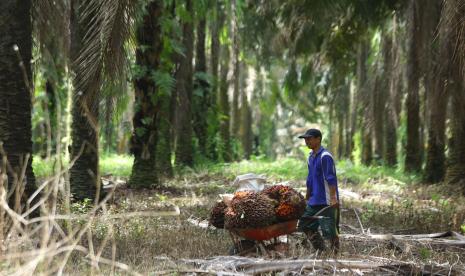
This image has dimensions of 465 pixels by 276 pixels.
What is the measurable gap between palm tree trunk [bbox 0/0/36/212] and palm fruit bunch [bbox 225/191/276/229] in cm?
241

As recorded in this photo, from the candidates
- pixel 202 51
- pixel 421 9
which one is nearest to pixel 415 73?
pixel 421 9

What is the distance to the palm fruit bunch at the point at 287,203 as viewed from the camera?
6.52m

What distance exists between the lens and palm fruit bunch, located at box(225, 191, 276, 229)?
6395 millimetres

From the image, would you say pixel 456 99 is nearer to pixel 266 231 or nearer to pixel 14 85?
pixel 266 231

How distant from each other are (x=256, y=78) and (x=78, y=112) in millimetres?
18471

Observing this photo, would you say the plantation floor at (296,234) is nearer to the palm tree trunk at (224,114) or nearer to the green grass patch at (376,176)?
the green grass patch at (376,176)

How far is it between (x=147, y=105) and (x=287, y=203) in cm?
730

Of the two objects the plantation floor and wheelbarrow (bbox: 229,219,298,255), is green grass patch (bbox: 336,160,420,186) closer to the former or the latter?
the plantation floor

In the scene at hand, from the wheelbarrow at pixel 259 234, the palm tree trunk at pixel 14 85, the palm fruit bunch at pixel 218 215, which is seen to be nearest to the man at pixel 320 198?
the wheelbarrow at pixel 259 234

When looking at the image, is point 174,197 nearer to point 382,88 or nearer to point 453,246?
point 453,246

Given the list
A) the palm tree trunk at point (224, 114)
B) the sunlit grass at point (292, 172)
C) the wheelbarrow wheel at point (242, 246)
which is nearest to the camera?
the wheelbarrow wheel at point (242, 246)

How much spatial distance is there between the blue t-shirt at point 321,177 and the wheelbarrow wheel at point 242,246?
879 mm

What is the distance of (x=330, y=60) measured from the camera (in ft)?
58.6

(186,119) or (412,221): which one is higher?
(186,119)
